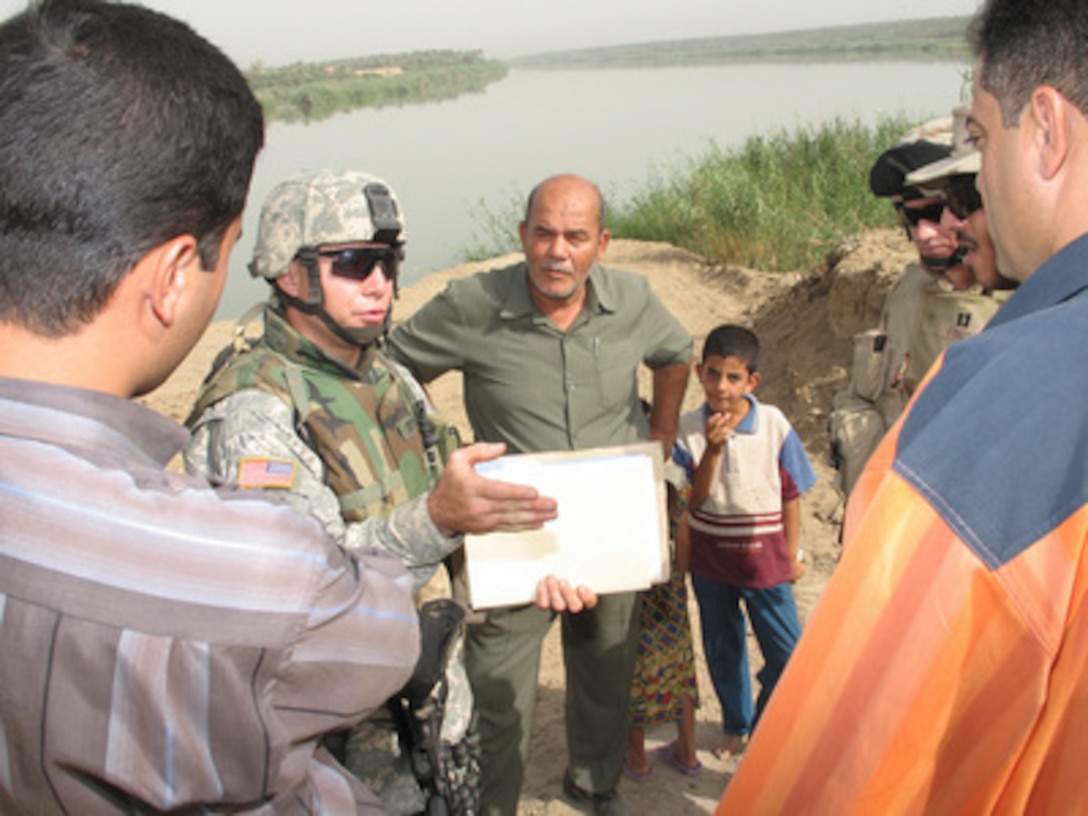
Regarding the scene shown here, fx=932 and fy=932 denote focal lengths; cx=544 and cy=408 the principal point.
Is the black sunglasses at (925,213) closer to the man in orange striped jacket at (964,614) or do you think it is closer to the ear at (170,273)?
the man in orange striped jacket at (964,614)

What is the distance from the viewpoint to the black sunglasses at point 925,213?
10.7 ft

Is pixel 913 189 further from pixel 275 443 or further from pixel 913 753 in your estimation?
pixel 913 753

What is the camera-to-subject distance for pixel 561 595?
106 inches

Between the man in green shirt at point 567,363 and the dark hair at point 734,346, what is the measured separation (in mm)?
277

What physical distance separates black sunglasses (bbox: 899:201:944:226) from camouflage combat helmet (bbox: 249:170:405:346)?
1895mm

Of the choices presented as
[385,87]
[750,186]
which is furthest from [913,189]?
[385,87]

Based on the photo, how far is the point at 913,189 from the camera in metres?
3.32

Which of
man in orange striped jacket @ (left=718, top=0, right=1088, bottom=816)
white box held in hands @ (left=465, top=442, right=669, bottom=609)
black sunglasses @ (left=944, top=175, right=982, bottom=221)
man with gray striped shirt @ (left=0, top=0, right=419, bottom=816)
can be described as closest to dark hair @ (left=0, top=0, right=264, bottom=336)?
man with gray striped shirt @ (left=0, top=0, right=419, bottom=816)

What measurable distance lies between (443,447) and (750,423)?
126cm

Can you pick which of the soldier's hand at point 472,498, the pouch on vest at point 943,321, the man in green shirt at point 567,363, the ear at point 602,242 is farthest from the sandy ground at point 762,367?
the ear at point 602,242

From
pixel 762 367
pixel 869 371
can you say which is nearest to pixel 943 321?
pixel 869 371

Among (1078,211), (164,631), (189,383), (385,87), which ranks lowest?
(189,383)

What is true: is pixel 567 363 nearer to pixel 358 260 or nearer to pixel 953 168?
pixel 358 260

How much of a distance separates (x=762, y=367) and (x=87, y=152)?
7.17 metres
